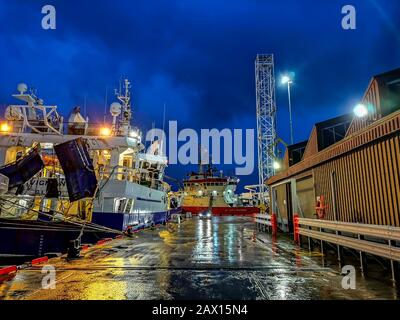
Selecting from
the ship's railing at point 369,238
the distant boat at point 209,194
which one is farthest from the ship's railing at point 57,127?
the distant boat at point 209,194

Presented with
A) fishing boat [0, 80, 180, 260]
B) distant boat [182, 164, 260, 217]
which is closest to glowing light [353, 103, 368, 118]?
fishing boat [0, 80, 180, 260]

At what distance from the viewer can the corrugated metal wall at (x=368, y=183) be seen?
6004mm

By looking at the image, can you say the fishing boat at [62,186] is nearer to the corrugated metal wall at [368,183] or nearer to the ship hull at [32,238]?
the ship hull at [32,238]

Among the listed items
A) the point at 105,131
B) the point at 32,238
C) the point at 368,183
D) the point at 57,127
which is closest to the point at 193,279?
the point at 368,183

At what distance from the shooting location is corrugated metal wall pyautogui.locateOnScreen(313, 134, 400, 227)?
6.00 metres

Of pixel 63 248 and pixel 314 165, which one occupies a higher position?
pixel 314 165

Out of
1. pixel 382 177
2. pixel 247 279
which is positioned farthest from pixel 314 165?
pixel 247 279

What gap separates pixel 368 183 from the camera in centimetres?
700

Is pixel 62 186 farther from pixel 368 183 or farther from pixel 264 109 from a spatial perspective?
pixel 264 109
